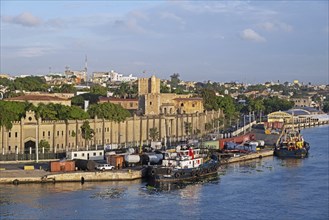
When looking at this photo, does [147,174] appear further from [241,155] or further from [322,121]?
[322,121]

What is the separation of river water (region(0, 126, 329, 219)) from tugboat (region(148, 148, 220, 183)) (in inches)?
40.2

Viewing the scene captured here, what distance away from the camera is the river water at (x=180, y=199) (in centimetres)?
2652

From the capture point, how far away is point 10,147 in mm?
42219

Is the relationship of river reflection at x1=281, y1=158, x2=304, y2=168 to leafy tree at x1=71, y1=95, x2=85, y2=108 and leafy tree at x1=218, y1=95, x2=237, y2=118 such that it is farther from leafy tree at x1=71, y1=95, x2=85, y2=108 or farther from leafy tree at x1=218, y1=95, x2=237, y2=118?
leafy tree at x1=218, y1=95, x2=237, y2=118

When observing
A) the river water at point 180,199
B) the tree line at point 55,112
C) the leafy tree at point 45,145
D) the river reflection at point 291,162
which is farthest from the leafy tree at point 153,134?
the river water at point 180,199

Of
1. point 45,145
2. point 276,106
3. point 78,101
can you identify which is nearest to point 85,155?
point 45,145

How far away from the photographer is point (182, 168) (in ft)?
119

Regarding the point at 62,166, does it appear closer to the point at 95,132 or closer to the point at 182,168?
the point at 182,168

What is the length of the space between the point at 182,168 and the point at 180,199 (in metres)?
6.09

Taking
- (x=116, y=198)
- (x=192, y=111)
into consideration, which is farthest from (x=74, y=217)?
(x=192, y=111)

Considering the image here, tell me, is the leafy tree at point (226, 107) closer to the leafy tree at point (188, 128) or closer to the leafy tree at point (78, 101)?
the leafy tree at point (78, 101)

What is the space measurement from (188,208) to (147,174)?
7.99 m

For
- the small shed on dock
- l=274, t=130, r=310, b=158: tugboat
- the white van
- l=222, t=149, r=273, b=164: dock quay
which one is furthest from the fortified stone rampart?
l=274, t=130, r=310, b=158: tugboat

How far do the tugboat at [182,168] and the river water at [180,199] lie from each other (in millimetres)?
1020
